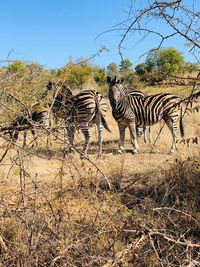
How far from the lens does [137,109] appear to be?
838 cm

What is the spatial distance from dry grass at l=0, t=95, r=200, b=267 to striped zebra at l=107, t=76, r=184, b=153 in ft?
2.56

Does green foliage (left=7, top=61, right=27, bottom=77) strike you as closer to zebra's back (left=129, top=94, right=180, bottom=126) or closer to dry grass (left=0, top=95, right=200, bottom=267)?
dry grass (left=0, top=95, right=200, bottom=267)

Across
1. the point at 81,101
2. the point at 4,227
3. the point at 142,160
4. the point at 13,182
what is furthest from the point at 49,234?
the point at 81,101

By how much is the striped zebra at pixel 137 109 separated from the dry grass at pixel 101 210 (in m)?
0.78

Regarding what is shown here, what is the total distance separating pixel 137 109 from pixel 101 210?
5.47m

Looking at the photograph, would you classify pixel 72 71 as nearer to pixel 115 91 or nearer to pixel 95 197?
pixel 95 197

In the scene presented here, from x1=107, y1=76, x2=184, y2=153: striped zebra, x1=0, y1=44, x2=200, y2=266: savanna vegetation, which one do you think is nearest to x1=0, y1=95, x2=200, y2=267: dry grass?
x1=0, y1=44, x2=200, y2=266: savanna vegetation

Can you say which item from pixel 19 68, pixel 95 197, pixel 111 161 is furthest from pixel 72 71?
pixel 111 161

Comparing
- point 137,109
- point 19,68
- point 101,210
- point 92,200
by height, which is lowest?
point 101,210

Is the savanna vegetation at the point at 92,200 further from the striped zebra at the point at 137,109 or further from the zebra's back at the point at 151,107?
the zebra's back at the point at 151,107

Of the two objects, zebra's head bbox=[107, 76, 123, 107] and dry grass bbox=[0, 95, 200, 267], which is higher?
zebra's head bbox=[107, 76, 123, 107]

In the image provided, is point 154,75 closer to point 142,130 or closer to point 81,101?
point 81,101

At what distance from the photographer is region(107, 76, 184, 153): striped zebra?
8.02 metres

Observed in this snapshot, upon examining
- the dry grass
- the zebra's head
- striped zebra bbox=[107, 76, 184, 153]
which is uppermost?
the zebra's head
